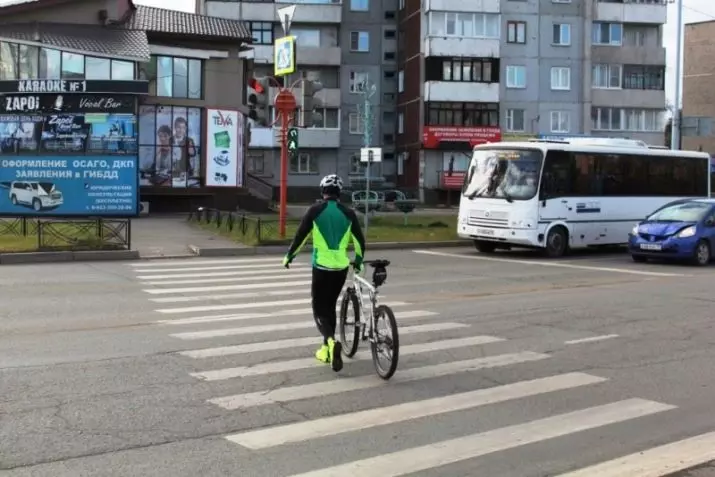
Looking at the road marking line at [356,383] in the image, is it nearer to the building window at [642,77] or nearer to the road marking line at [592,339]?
the road marking line at [592,339]

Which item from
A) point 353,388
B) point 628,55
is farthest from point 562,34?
point 353,388

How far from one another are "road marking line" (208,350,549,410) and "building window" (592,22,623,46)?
58.5 meters

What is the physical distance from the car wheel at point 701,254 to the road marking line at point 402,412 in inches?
507

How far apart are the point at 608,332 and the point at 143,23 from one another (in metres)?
35.2

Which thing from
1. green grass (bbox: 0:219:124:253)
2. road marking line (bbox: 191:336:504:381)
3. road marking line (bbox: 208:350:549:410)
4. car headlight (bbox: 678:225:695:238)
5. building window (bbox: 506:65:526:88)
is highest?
building window (bbox: 506:65:526:88)

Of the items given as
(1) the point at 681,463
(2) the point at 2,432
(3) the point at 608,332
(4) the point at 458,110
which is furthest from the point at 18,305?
(4) the point at 458,110

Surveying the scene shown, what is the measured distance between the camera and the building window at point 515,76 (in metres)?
59.8

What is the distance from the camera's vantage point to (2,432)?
5504 millimetres

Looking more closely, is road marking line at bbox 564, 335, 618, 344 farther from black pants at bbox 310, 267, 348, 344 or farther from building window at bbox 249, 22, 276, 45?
building window at bbox 249, 22, 276, 45

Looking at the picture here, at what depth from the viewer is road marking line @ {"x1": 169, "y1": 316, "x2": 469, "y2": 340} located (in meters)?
9.23

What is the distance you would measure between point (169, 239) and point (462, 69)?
129ft

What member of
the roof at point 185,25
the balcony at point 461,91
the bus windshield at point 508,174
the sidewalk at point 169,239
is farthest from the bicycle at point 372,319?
the balcony at point 461,91

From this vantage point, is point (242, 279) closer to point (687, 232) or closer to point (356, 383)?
point (356, 383)

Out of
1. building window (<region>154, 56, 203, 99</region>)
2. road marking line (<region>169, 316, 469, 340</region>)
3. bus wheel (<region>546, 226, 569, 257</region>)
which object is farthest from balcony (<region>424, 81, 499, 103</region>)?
road marking line (<region>169, 316, 469, 340</region>)
